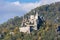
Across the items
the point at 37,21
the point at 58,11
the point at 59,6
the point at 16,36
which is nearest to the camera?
the point at 16,36

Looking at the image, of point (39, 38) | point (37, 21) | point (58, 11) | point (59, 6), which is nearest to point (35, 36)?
point (39, 38)

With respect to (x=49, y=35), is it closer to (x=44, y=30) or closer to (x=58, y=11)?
(x=44, y=30)

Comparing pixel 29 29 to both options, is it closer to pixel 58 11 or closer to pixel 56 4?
pixel 58 11

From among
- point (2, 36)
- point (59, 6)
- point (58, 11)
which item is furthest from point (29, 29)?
point (59, 6)

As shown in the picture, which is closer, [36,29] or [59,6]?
[36,29]

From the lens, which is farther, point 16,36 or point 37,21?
point 37,21

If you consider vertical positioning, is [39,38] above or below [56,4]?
below

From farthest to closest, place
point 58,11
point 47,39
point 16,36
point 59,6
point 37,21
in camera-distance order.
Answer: point 59,6
point 58,11
point 37,21
point 16,36
point 47,39

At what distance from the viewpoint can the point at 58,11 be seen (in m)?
134

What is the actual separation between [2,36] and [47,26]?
10111 mm

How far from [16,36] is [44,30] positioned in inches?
248

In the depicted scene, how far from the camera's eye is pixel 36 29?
70812 mm

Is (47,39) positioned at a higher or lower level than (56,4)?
lower

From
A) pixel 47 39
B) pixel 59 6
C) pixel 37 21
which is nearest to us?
pixel 47 39
